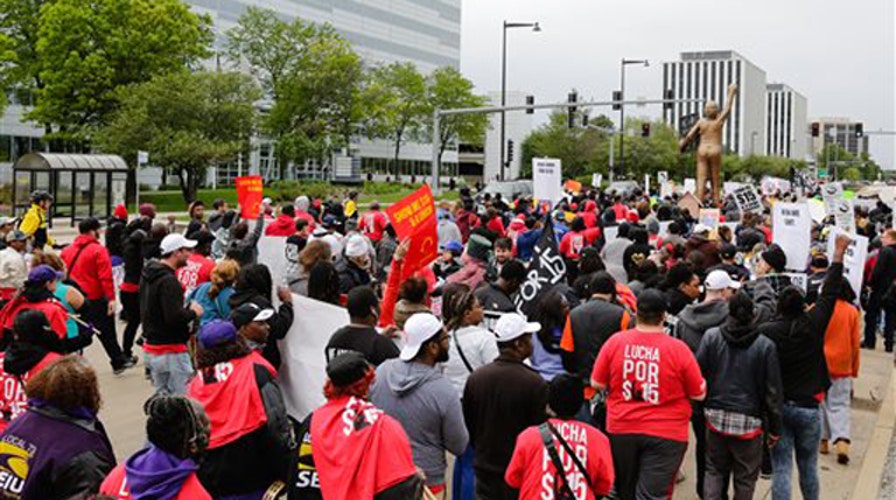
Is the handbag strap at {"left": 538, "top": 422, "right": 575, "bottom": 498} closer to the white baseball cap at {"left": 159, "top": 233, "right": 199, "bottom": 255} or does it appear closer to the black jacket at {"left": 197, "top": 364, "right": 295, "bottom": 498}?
the black jacket at {"left": 197, "top": 364, "right": 295, "bottom": 498}

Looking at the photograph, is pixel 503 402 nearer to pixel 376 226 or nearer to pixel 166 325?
pixel 166 325

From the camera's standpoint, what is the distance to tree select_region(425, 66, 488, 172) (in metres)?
77.1

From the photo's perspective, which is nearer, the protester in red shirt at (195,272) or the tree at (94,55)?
the protester in red shirt at (195,272)

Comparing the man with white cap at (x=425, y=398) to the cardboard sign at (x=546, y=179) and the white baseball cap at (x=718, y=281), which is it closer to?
the white baseball cap at (x=718, y=281)

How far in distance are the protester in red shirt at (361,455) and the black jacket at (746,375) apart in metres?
2.72

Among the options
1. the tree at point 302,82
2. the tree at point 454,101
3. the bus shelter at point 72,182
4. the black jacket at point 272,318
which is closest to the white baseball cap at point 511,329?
the black jacket at point 272,318

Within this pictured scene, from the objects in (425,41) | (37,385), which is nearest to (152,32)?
(37,385)

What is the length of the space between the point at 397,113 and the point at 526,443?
2728 inches

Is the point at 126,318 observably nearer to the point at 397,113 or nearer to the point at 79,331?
the point at 79,331

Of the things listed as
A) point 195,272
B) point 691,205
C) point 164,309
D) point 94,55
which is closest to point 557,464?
point 164,309

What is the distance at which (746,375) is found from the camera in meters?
5.85

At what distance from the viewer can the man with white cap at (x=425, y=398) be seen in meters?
4.77

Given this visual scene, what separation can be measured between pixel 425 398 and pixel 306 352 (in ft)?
5.51

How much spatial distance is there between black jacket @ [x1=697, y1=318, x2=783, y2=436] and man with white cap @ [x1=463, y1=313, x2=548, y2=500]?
1.53 m
